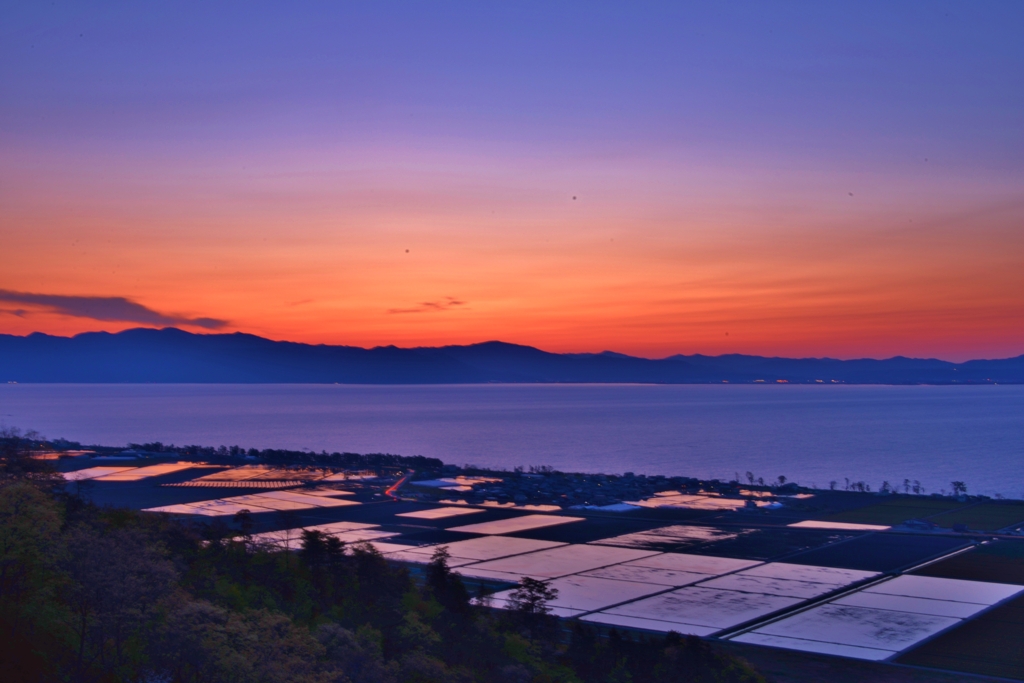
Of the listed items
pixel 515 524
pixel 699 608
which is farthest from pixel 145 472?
pixel 699 608

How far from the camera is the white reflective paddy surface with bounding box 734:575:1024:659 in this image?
1042 inches

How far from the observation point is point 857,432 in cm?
14325

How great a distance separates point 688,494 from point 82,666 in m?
55.3

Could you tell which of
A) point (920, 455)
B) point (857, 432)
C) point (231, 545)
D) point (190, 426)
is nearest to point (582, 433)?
point (857, 432)

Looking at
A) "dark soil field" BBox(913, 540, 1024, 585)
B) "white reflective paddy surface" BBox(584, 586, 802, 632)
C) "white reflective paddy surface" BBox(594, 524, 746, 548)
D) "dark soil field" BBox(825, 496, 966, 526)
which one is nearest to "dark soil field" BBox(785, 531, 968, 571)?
"dark soil field" BBox(913, 540, 1024, 585)

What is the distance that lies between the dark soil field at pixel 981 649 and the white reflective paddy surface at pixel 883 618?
560 mm

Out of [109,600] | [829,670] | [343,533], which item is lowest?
[829,670]

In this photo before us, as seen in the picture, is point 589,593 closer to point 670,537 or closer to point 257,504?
point 670,537

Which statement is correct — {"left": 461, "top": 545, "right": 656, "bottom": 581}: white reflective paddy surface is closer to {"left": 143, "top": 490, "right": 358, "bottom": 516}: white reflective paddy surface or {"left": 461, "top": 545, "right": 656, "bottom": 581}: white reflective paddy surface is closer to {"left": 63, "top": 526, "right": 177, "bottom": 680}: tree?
{"left": 63, "top": 526, "right": 177, "bottom": 680}: tree

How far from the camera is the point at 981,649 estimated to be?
25703 millimetres

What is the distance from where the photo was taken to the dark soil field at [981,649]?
24094 mm

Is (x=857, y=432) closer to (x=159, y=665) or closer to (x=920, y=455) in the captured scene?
(x=920, y=455)

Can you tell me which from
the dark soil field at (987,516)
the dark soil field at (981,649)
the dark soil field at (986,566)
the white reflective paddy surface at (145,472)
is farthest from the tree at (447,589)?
the white reflective paddy surface at (145,472)

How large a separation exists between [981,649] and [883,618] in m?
4.06
